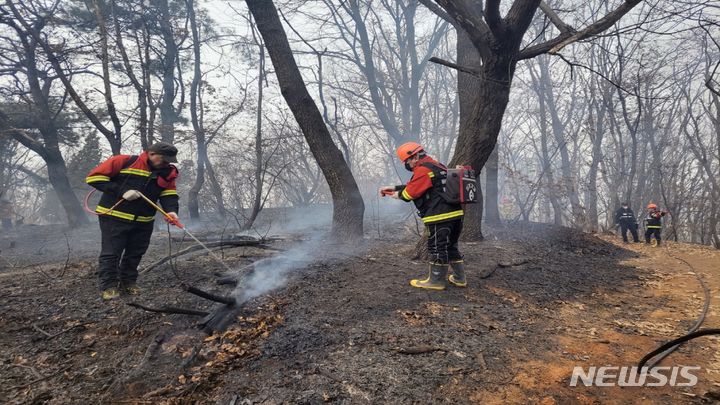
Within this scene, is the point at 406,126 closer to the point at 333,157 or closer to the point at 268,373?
the point at 333,157

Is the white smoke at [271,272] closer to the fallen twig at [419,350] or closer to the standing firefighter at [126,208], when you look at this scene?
the standing firefighter at [126,208]

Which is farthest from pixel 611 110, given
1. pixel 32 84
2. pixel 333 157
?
pixel 32 84

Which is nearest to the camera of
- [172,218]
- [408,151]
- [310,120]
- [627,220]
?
[172,218]

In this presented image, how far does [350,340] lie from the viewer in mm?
3189

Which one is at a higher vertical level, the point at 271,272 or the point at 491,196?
the point at 491,196

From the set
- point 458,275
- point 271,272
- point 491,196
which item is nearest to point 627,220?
point 491,196

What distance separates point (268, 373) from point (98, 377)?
4.09 ft

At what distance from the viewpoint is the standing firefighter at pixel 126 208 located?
165 inches

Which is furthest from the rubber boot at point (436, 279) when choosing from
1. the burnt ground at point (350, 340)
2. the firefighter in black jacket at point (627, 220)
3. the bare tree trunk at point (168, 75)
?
the firefighter in black jacket at point (627, 220)

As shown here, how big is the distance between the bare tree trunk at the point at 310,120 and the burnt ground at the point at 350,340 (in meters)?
1.63

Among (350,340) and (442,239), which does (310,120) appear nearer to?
(442,239)

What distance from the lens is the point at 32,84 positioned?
14.0m

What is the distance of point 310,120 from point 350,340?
4.71 metres

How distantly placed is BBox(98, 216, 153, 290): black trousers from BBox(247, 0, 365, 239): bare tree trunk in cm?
340
